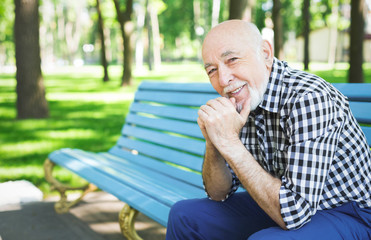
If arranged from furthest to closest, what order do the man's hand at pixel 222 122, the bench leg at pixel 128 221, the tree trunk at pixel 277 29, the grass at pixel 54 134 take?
the tree trunk at pixel 277 29 < the grass at pixel 54 134 < the bench leg at pixel 128 221 < the man's hand at pixel 222 122

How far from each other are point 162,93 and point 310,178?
8.69ft

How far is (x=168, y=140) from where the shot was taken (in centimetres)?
380

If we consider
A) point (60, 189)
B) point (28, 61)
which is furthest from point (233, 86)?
point (28, 61)

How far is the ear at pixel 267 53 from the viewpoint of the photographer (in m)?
2.06

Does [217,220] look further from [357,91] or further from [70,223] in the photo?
[70,223]

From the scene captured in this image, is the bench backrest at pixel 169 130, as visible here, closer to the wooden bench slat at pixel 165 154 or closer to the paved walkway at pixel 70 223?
the wooden bench slat at pixel 165 154

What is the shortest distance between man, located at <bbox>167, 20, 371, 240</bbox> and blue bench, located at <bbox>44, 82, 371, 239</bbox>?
496 millimetres

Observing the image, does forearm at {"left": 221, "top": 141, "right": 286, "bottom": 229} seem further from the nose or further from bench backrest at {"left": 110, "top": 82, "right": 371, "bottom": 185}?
bench backrest at {"left": 110, "top": 82, "right": 371, "bottom": 185}

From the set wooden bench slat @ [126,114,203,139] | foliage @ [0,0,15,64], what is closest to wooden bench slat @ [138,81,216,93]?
wooden bench slat @ [126,114,203,139]

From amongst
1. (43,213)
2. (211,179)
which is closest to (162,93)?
(43,213)

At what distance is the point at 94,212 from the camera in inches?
162

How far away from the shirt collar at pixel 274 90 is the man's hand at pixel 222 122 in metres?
0.12

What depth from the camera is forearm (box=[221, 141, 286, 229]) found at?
5.65 feet

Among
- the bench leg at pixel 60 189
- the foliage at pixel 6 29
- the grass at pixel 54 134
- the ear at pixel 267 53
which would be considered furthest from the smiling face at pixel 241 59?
the foliage at pixel 6 29
